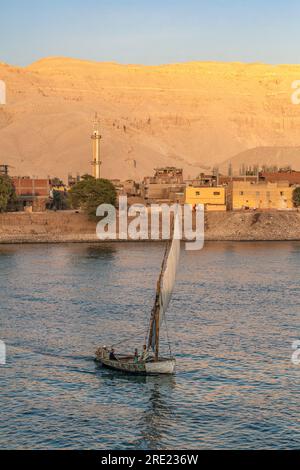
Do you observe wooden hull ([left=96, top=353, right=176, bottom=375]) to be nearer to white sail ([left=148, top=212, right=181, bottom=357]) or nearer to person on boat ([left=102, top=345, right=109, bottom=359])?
person on boat ([left=102, top=345, right=109, bottom=359])

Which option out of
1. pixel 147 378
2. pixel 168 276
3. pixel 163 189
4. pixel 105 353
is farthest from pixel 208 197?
pixel 147 378

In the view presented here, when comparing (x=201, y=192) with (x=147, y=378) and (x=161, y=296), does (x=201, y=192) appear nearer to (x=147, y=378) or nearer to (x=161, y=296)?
(x=161, y=296)

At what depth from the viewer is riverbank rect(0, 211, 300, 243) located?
313 ft

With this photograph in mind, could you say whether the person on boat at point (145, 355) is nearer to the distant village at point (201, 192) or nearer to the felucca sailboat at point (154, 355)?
the felucca sailboat at point (154, 355)

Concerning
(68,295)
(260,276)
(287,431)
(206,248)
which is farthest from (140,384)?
(206,248)

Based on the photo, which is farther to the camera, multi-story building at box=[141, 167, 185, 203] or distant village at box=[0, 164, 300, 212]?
multi-story building at box=[141, 167, 185, 203]

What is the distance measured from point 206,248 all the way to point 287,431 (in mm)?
58494

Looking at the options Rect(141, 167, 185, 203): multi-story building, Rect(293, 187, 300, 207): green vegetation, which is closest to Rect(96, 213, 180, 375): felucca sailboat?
Rect(293, 187, 300, 207): green vegetation

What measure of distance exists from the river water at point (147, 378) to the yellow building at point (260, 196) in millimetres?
39483

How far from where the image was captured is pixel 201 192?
103688 mm

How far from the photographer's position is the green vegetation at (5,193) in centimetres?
10012

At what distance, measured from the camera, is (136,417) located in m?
29.1

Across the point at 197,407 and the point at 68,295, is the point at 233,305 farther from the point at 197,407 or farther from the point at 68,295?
the point at 197,407

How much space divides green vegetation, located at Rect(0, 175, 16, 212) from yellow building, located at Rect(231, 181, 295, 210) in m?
24.0
